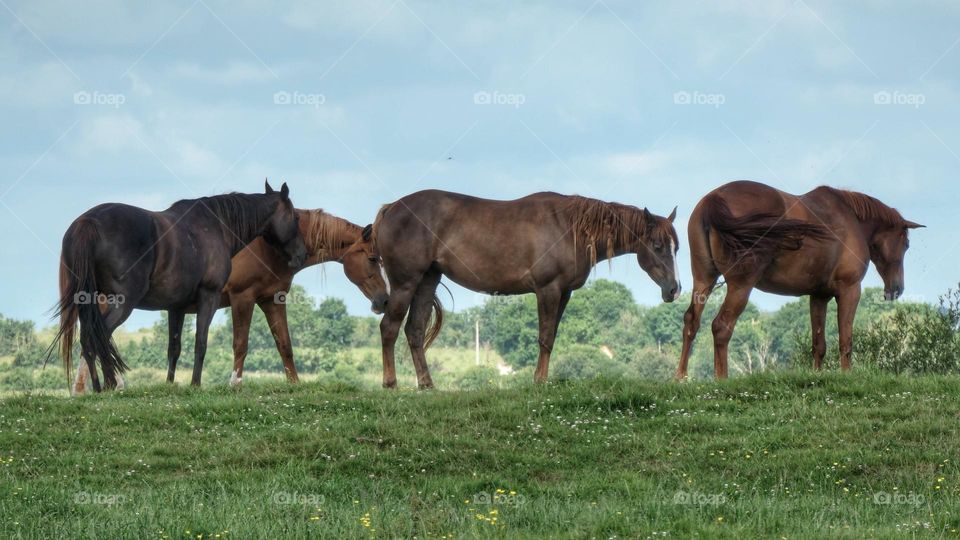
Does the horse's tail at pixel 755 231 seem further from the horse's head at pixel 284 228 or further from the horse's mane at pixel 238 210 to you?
the horse's mane at pixel 238 210

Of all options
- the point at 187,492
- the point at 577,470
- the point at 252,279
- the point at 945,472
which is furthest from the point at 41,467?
the point at 945,472

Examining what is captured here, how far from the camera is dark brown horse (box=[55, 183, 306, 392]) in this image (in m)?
16.2

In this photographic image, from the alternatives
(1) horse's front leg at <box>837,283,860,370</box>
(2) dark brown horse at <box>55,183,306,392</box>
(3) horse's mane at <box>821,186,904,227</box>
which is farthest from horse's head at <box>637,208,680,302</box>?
(2) dark brown horse at <box>55,183,306,392</box>

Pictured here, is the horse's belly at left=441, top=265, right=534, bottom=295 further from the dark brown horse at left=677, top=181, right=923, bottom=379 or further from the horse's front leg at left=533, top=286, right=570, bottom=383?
the dark brown horse at left=677, top=181, right=923, bottom=379

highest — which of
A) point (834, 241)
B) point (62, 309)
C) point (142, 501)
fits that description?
point (834, 241)

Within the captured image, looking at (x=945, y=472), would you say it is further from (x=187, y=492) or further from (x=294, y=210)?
(x=294, y=210)

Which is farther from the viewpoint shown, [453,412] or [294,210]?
[294,210]

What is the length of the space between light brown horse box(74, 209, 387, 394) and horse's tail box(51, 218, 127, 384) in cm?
275

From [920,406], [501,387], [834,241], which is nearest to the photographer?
[920,406]

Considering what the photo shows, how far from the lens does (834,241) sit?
17.6 m

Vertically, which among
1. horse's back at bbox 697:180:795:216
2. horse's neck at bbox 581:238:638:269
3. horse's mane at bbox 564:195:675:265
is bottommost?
horse's neck at bbox 581:238:638:269

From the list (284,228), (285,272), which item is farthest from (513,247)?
(285,272)

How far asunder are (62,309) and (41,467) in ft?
13.9

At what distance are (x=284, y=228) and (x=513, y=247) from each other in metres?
4.23
